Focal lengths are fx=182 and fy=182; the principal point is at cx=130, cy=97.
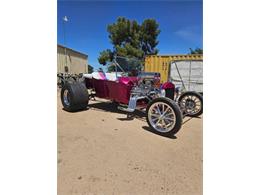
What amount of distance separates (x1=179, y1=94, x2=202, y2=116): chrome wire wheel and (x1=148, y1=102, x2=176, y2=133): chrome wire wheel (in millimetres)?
1329

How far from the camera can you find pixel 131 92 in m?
3.72

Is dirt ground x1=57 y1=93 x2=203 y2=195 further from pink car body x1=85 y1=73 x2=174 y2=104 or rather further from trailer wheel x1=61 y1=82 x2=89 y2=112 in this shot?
trailer wheel x1=61 y1=82 x2=89 y2=112

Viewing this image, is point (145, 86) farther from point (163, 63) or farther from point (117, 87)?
point (163, 63)

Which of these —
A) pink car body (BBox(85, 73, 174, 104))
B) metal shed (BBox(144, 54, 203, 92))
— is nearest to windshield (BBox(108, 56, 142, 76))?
pink car body (BBox(85, 73, 174, 104))

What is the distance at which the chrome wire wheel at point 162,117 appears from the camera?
9.06 ft

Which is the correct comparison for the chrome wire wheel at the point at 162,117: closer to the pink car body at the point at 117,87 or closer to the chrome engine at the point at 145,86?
the chrome engine at the point at 145,86

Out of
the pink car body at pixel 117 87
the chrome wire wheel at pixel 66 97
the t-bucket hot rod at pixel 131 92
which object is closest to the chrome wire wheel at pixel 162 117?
the t-bucket hot rod at pixel 131 92

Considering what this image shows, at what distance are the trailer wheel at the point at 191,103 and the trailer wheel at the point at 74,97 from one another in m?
2.23

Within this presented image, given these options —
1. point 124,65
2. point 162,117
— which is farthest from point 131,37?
point 162,117
